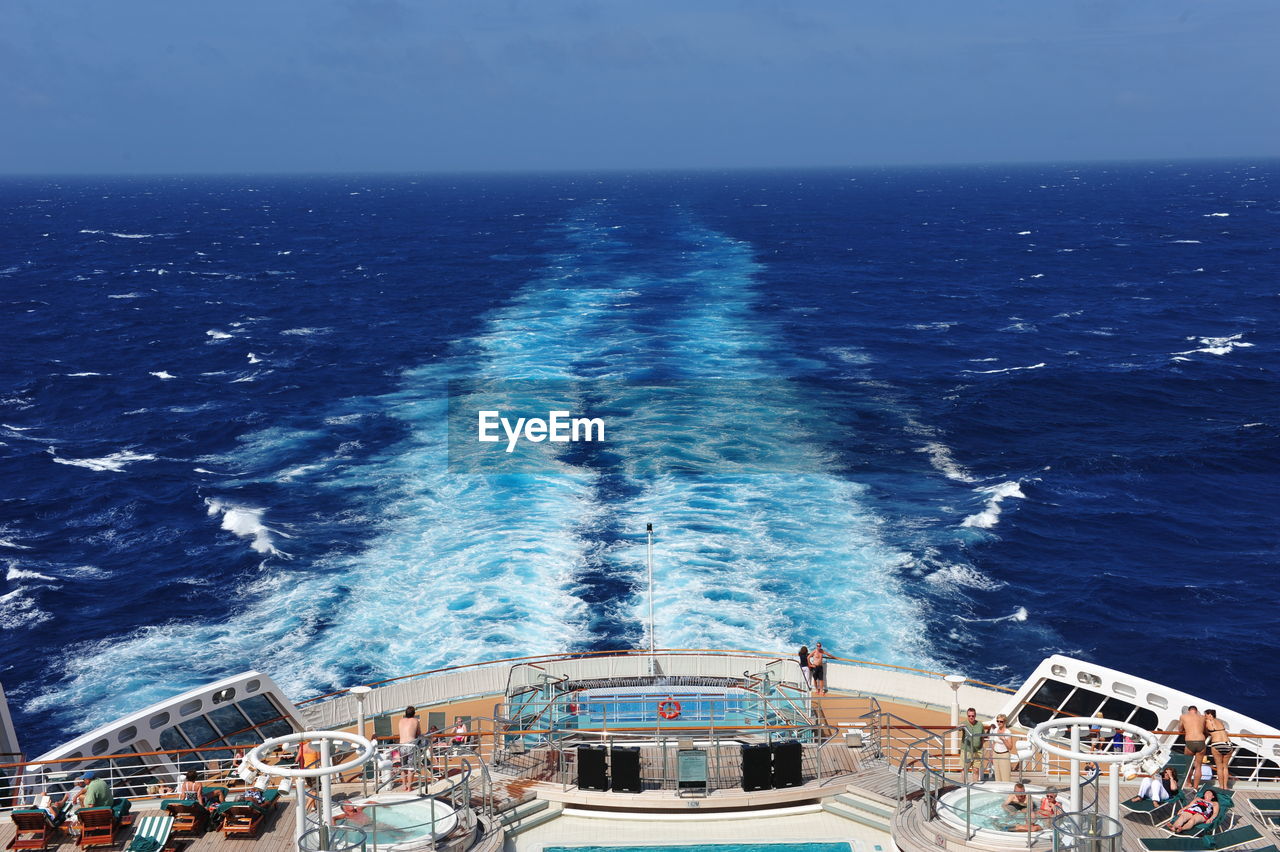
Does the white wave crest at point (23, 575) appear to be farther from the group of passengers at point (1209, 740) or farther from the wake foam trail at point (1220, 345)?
the wake foam trail at point (1220, 345)

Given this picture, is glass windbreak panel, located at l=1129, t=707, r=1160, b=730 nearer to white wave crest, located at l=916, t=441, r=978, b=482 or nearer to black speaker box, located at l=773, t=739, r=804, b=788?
black speaker box, located at l=773, t=739, r=804, b=788

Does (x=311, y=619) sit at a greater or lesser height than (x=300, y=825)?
lesser

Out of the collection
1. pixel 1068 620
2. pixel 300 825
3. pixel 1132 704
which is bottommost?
pixel 1068 620

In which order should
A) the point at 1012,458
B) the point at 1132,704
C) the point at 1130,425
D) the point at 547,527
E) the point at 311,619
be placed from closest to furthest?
the point at 1132,704, the point at 311,619, the point at 547,527, the point at 1012,458, the point at 1130,425

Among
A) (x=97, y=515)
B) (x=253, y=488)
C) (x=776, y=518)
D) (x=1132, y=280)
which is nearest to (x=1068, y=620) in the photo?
(x=776, y=518)

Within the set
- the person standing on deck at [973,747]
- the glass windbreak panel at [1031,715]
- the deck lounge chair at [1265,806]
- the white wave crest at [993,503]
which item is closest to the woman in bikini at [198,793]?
the person standing on deck at [973,747]

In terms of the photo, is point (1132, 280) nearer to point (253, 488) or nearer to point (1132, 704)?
point (253, 488)

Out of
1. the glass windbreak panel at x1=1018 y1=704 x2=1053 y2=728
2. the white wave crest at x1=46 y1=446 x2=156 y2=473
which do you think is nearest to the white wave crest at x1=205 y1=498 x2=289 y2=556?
the white wave crest at x1=46 y1=446 x2=156 y2=473

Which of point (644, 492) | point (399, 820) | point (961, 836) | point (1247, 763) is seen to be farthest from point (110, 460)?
point (1247, 763)
